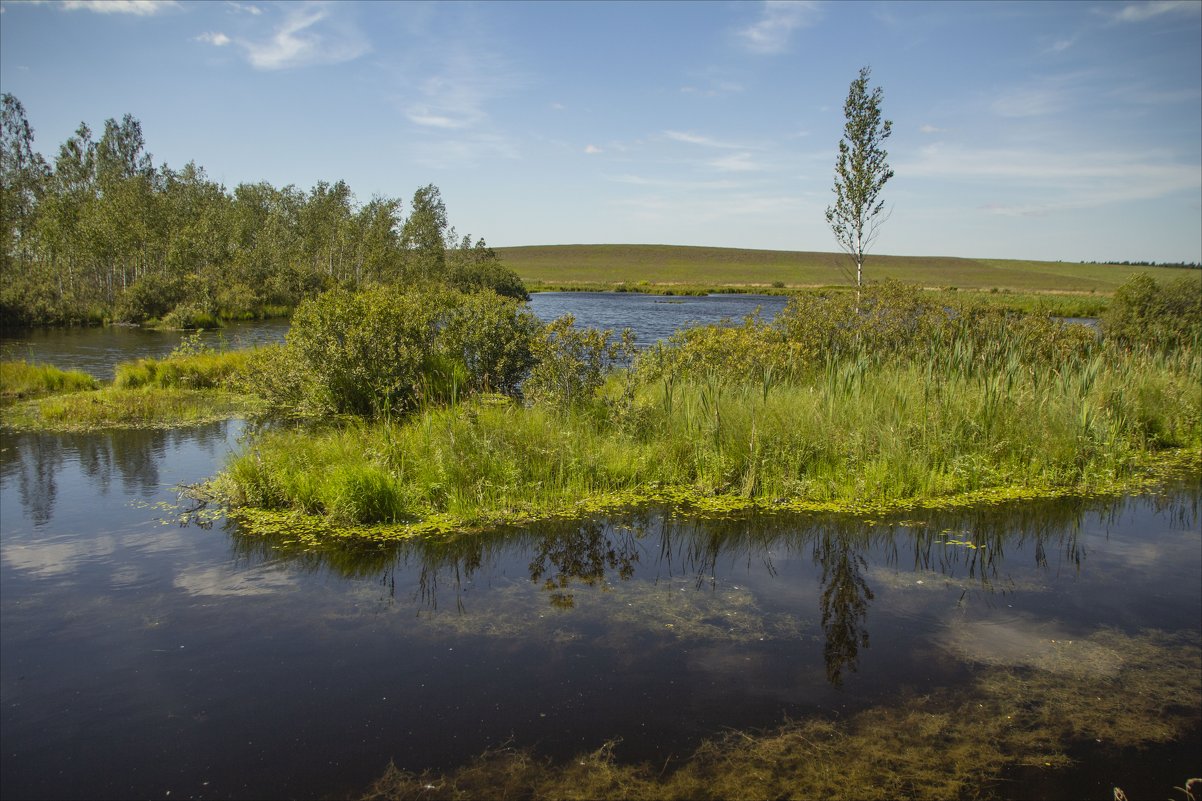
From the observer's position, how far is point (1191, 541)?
319 inches

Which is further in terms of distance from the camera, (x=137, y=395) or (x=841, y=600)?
(x=137, y=395)

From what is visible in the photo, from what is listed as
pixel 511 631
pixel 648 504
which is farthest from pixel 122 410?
pixel 511 631

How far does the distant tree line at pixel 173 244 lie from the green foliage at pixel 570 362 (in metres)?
24.1

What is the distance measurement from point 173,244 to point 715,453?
49822mm

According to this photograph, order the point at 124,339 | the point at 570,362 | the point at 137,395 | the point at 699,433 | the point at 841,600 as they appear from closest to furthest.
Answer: the point at 841,600 → the point at 699,433 → the point at 570,362 → the point at 137,395 → the point at 124,339

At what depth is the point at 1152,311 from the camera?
21.2m

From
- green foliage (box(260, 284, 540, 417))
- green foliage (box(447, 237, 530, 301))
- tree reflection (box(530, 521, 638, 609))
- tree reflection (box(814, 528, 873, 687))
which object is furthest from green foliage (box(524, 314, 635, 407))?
green foliage (box(447, 237, 530, 301))

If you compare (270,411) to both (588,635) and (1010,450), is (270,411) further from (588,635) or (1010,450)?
(1010,450)

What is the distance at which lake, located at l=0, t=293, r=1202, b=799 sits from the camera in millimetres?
4379

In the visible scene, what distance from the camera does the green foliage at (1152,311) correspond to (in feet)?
64.3

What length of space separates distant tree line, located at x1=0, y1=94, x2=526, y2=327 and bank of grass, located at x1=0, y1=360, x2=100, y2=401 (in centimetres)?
1705

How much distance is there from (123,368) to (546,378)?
11.9m

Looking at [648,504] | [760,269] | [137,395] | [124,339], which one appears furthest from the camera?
[760,269]

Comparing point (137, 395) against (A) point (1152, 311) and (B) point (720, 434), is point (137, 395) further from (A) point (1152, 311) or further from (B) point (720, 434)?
(A) point (1152, 311)
